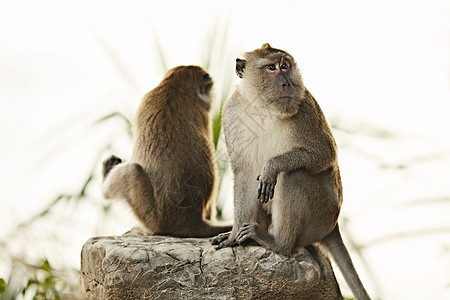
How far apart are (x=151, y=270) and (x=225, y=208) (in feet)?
5.51

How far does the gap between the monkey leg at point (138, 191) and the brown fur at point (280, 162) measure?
2.51 ft

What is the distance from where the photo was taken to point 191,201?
4.15 m

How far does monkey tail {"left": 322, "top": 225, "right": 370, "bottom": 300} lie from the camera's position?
11.1ft

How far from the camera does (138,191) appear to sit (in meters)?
4.09

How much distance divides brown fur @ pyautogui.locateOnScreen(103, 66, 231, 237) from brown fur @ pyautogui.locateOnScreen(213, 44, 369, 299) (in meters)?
0.70

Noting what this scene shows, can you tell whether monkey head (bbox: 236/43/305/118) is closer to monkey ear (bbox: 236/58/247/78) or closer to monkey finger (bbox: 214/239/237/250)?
monkey ear (bbox: 236/58/247/78)

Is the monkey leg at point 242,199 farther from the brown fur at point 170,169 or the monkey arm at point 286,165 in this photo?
the brown fur at point 170,169

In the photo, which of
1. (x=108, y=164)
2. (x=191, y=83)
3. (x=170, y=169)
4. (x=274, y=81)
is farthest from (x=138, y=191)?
(x=274, y=81)

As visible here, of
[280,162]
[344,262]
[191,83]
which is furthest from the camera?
[191,83]

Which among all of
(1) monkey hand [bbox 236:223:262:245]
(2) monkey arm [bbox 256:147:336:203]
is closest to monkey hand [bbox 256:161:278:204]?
(2) monkey arm [bbox 256:147:336:203]

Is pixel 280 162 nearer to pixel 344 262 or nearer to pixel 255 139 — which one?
pixel 255 139

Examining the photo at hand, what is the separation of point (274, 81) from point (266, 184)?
0.52 meters

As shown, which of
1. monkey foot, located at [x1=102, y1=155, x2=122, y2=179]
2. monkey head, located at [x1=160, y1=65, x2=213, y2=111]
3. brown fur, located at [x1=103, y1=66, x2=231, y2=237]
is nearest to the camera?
brown fur, located at [x1=103, y1=66, x2=231, y2=237]

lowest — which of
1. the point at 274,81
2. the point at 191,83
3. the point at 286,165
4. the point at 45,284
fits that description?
the point at 45,284
